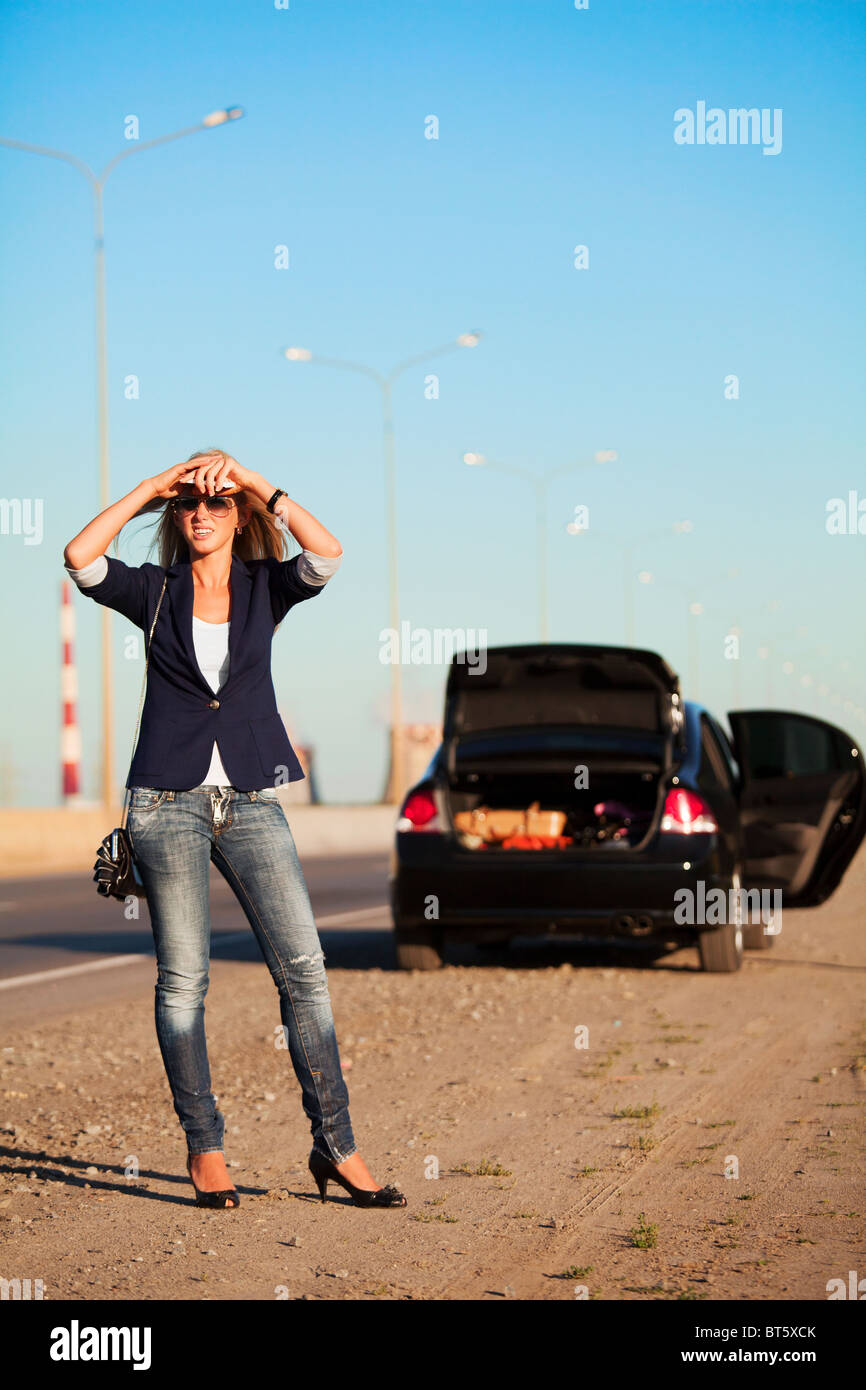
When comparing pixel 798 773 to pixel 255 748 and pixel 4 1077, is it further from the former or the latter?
pixel 255 748

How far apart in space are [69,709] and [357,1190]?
54.6m

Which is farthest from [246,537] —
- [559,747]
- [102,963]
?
[102,963]

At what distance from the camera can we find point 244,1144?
599 cm

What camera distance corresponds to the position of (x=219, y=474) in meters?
4.95

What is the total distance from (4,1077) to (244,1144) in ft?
→ 6.67

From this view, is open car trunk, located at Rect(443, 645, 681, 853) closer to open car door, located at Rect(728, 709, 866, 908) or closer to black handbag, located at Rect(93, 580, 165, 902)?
A: open car door, located at Rect(728, 709, 866, 908)

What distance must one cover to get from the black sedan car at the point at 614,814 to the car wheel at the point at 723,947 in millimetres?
12

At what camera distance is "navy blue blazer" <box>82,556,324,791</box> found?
485cm

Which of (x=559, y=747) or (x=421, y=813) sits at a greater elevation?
(x=559, y=747)

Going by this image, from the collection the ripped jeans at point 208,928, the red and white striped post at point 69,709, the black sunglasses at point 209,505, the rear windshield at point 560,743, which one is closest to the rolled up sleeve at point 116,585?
the black sunglasses at point 209,505

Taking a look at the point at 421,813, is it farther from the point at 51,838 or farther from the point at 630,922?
the point at 51,838

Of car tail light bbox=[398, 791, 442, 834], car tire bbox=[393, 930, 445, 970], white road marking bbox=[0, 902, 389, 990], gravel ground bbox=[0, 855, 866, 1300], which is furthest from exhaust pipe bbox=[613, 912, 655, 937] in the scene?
white road marking bbox=[0, 902, 389, 990]

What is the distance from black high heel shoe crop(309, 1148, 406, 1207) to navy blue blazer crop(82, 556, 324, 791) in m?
1.10
